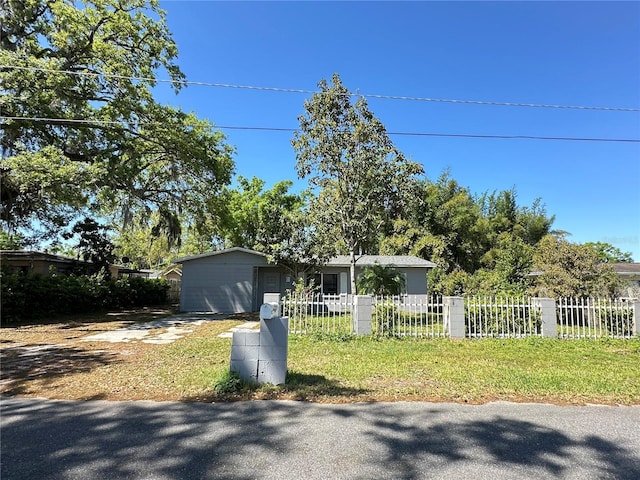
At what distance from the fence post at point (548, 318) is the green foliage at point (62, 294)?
52.3ft

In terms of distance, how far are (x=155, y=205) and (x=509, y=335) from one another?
14.3 m

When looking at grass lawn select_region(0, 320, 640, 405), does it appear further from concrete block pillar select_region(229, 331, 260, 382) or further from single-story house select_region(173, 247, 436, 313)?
single-story house select_region(173, 247, 436, 313)

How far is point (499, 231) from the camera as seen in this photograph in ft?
94.2

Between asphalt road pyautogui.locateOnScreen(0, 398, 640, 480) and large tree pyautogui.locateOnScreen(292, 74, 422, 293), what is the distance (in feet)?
32.6

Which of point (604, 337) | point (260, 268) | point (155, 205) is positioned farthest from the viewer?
point (260, 268)

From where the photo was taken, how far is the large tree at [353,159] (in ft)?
45.0

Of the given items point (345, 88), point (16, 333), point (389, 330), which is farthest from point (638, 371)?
point (16, 333)

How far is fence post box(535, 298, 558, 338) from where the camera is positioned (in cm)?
956

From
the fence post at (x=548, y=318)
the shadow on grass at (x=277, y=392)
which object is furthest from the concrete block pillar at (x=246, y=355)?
the fence post at (x=548, y=318)

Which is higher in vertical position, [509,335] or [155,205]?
[155,205]

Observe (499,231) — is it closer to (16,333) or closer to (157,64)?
(157,64)

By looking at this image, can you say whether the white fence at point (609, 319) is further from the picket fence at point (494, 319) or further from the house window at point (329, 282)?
the house window at point (329, 282)

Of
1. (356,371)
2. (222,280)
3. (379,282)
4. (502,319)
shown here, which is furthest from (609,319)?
(222,280)

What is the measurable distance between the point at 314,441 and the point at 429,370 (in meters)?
3.28
